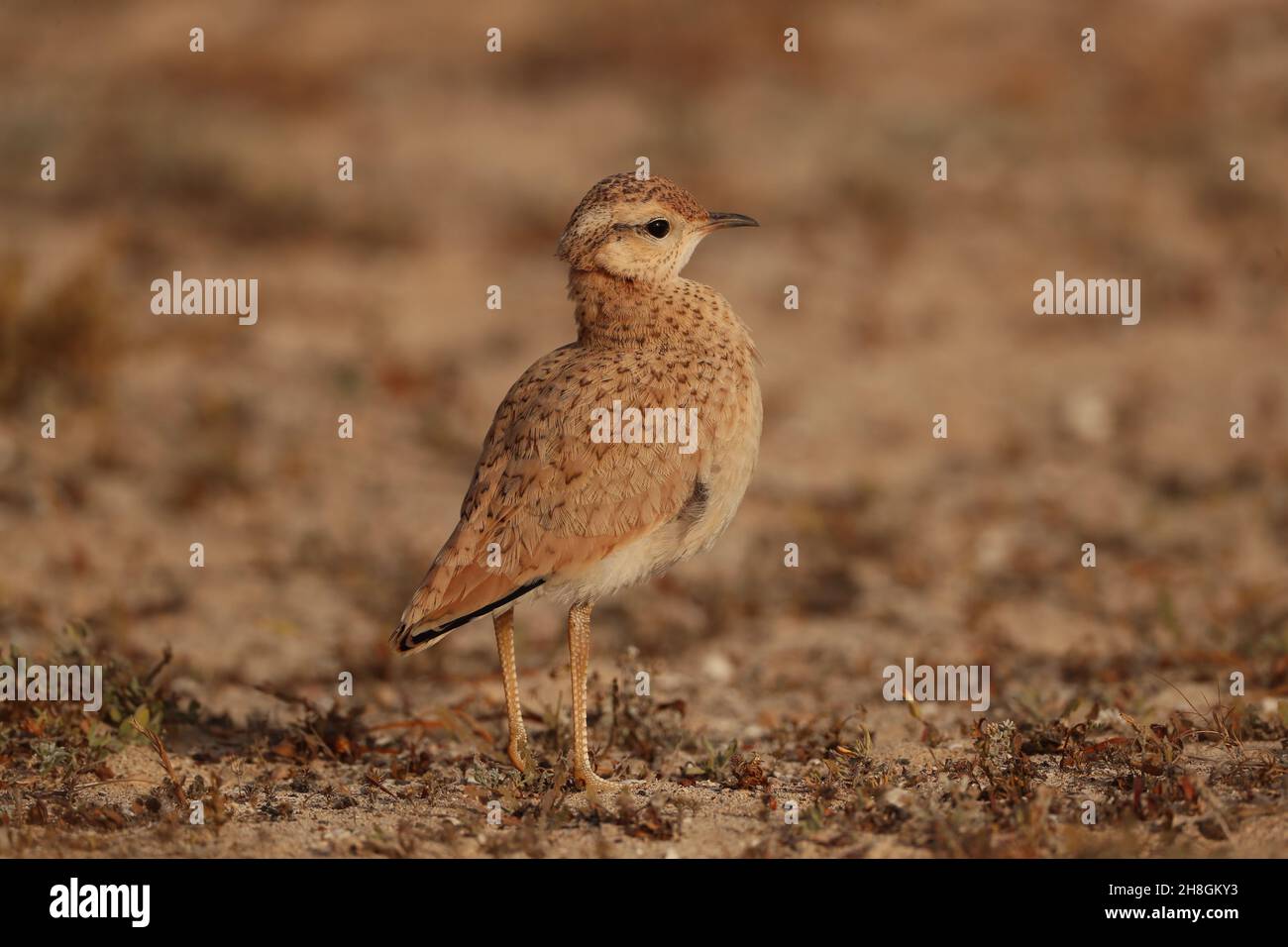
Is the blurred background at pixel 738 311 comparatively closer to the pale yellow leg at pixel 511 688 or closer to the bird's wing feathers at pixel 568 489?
the pale yellow leg at pixel 511 688

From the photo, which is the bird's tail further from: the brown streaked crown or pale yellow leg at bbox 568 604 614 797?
the brown streaked crown

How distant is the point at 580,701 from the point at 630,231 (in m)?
1.67

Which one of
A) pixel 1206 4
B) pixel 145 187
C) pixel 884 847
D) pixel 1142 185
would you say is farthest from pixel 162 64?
pixel 884 847

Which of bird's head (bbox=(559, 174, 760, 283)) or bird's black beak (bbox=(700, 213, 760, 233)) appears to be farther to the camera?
bird's black beak (bbox=(700, 213, 760, 233))

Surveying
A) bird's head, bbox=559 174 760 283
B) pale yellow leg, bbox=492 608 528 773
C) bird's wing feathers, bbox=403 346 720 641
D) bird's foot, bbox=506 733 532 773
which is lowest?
bird's foot, bbox=506 733 532 773

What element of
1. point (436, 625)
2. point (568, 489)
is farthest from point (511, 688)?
point (568, 489)

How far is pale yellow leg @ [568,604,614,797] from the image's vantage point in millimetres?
4762

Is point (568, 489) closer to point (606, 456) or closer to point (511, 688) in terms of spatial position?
point (606, 456)

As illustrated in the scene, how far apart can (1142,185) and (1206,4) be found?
14.4ft

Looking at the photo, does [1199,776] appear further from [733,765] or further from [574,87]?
[574,87]

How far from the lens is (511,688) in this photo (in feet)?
16.2

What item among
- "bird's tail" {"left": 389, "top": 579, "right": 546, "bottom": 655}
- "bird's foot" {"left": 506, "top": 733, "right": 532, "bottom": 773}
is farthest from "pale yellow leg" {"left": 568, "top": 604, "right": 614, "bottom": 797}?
"bird's tail" {"left": 389, "top": 579, "right": 546, "bottom": 655}

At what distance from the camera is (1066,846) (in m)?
4.14

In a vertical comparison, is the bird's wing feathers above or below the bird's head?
below
